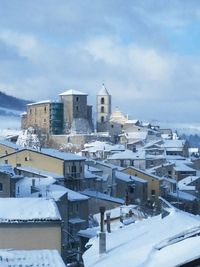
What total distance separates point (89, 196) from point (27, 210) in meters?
29.0

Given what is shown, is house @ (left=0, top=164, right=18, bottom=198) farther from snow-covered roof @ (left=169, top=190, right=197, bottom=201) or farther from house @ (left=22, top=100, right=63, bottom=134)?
house @ (left=22, top=100, right=63, bottom=134)

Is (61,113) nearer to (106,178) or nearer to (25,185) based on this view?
(106,178)

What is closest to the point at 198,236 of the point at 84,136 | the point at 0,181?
the point at 0,181

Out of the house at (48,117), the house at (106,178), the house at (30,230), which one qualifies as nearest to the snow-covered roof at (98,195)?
the house at (106,178)

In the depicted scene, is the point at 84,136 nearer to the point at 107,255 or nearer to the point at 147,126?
the point at 147,126

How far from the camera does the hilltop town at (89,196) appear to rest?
46.4ft

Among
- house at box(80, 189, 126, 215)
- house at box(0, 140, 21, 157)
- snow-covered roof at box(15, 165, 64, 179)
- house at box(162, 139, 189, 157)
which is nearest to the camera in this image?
snow-covered roof at box(15, 165, 64, 179)

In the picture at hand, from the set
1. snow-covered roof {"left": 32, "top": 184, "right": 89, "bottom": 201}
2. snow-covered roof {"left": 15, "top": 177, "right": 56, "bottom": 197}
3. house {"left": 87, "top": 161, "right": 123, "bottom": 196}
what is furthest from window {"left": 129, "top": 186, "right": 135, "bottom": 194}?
snow-covered roof {"left": 15, "top": 177, "right": 56, "bottom": 197}

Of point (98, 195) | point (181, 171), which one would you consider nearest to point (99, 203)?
point (98, 195)

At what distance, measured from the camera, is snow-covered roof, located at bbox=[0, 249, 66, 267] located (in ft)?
34.4

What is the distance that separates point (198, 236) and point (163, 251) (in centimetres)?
61

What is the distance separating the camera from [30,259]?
10828mm

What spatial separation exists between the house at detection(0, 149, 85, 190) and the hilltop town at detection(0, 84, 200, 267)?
7cm

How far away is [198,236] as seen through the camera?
11.9m
